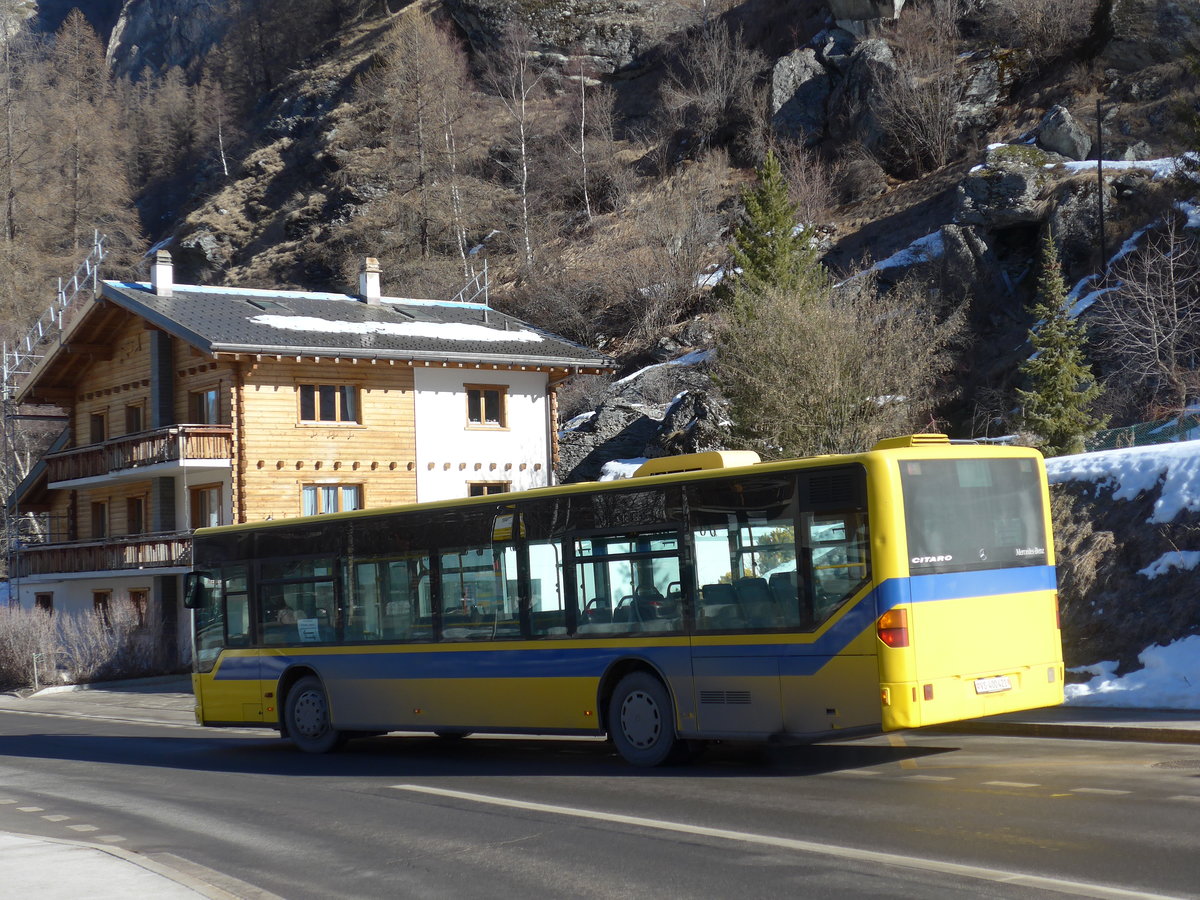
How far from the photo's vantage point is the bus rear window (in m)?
11.0

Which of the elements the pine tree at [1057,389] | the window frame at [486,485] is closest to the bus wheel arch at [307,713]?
the pine tree at [1057,389]

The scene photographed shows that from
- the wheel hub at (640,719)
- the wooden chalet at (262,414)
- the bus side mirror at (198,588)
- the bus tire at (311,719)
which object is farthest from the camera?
the wooden chalet at (262,414)

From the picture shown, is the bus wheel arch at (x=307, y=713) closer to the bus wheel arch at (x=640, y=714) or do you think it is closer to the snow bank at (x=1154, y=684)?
the bus wheel arch at (x=640, y=714)

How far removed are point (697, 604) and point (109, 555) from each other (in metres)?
29.0

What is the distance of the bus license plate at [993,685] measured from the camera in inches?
438

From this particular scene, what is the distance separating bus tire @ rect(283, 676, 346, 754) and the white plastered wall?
20336 mm

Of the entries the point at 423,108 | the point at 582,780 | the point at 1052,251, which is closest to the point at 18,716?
the point at 582,780

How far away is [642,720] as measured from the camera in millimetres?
12539

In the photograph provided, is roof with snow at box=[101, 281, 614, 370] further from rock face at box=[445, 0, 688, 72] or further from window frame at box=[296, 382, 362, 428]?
rock face at box=[445, 0, 688, 72]

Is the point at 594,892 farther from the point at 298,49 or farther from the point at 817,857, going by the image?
the point at 298,49

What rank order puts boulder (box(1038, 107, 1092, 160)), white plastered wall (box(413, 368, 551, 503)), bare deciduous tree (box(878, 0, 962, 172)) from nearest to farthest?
white plastered wall (box(413, 368, 551, 503)) < boulder (box(1038, 107, 1092, 160)) < bare deciduous tree (box(878, 0, 962, 172))

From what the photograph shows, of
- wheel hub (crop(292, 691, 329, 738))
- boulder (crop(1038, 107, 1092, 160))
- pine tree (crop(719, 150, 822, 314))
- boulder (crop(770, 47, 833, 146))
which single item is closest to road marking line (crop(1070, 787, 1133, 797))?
wheel hub (crop(292, 691, 329, 738))

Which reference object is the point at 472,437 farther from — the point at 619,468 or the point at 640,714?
the point at 640,714

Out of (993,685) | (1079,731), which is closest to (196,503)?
Answer: (1079,731)
